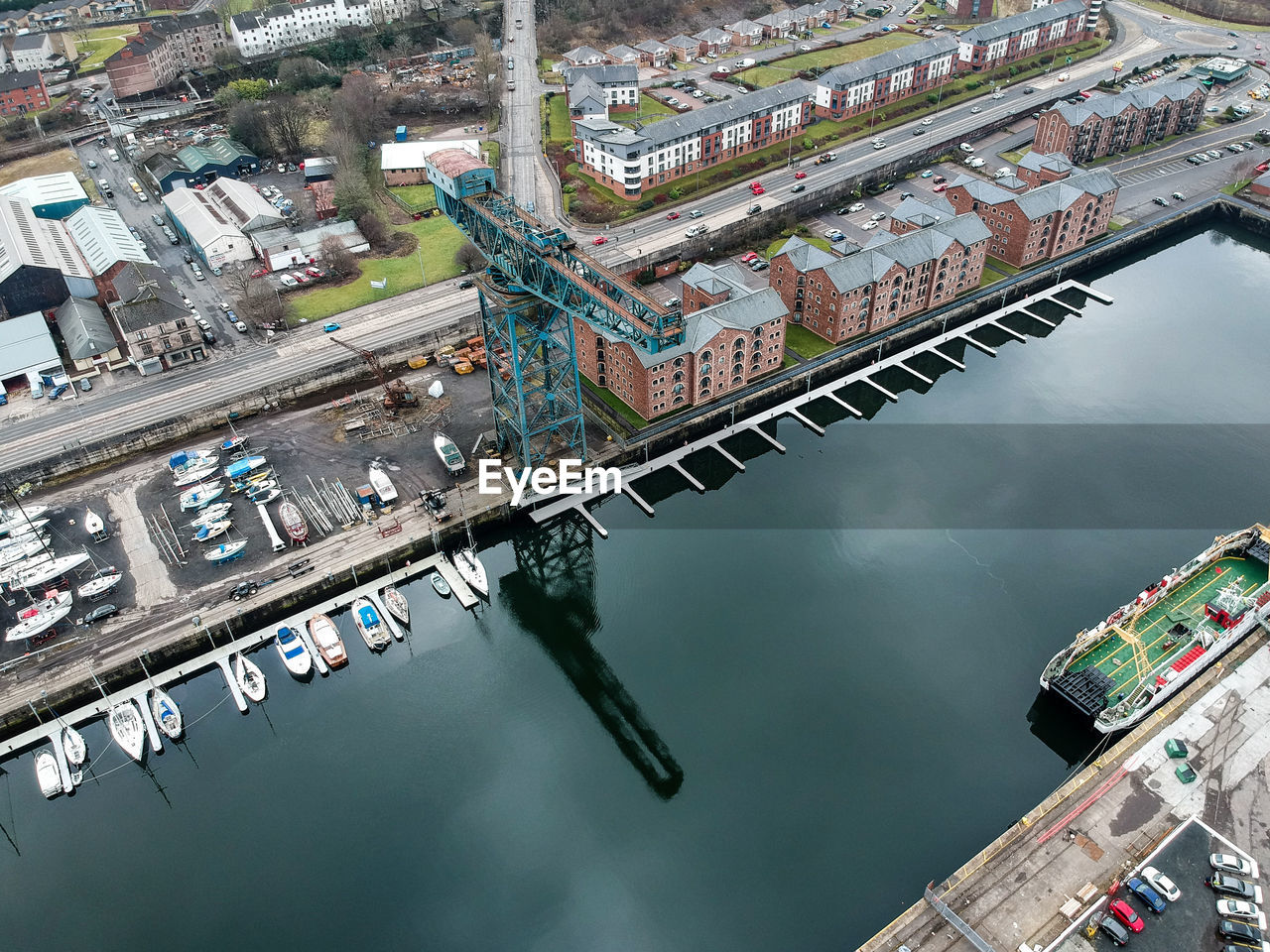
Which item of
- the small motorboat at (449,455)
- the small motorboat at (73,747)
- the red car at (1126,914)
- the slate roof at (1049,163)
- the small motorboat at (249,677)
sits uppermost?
the slate roof at (1049,163)

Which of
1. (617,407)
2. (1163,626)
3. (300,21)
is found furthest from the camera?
(300,21)

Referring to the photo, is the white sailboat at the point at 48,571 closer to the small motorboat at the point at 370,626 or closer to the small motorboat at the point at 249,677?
the small motorboat at the point at 249,677

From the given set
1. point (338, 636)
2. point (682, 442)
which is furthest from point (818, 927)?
point (682, 442)

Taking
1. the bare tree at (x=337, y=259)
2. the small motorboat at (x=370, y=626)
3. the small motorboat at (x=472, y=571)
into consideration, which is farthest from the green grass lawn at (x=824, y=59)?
the small motorboat at (x=370, y=626)

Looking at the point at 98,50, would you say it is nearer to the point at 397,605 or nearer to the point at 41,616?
the point at 41,616

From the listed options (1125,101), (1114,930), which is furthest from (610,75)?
(1114,930)

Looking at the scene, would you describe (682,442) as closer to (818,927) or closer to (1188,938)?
(818,927)
